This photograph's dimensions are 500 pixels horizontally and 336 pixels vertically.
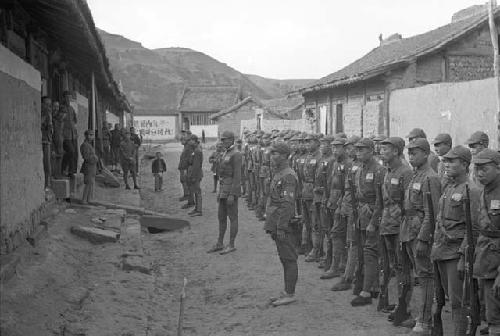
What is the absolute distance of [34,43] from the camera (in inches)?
385

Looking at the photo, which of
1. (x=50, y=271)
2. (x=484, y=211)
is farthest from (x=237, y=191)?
(x=484, y=211)

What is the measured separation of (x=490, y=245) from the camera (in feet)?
15.4

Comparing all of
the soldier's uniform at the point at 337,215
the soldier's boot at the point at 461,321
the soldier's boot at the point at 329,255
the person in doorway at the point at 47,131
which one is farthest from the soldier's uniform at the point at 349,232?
the person in doorway at the point at 47,131

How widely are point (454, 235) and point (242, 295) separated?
331 centimetres

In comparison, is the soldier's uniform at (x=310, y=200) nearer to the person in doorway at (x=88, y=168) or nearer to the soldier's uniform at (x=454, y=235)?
the soldier's uniform at (x=454, y=235)

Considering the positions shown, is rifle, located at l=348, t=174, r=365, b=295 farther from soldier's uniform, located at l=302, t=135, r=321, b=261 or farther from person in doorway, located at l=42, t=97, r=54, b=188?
person in doorway, located at l=42, t=97, r=54, b=188

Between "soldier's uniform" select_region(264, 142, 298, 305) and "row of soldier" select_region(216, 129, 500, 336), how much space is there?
0.01m

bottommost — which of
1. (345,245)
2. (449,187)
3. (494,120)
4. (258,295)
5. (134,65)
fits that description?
(258,295)

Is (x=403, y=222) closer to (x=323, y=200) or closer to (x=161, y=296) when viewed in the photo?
(x=323, y=200)

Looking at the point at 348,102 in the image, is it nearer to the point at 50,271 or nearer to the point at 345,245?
the point at 345,245

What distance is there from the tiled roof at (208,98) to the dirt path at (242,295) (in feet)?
143

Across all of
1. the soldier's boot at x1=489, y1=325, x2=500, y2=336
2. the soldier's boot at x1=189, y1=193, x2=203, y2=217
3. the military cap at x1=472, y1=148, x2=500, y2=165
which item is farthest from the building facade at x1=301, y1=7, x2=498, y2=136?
the soldier's boot at x1=489, y1=325, x2=500, y2=336

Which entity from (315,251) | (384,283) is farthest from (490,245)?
(315,251)

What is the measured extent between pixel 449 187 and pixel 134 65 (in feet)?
318
